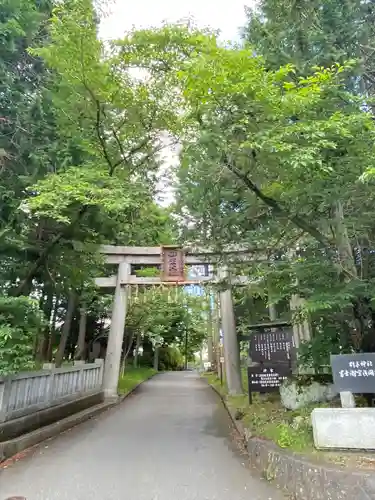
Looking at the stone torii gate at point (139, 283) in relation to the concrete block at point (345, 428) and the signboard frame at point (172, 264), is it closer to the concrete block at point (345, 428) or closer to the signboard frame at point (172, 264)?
the signboard frame at point (172, 264)

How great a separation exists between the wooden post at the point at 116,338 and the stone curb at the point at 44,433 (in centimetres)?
163

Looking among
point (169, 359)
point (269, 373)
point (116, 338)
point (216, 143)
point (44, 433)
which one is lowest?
point (44, 433)

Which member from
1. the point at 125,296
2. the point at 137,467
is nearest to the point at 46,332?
the point at 125,296

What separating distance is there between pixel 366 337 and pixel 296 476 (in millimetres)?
2248

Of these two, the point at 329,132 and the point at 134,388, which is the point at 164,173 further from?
the point at 134,388

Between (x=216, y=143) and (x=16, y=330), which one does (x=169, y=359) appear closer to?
(x=16, y=330)

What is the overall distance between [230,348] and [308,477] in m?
8.72

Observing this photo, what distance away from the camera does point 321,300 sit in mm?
4520

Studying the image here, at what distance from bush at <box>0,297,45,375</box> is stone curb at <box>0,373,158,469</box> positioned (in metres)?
1.10

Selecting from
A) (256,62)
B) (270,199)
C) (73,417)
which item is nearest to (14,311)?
(73,417)

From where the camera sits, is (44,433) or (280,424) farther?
(44,433)

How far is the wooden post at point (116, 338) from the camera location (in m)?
11.7

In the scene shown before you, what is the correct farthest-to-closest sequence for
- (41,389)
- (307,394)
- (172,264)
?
(172,264) < (41,389) < (307,394)

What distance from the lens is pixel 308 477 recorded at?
352 centimetres
